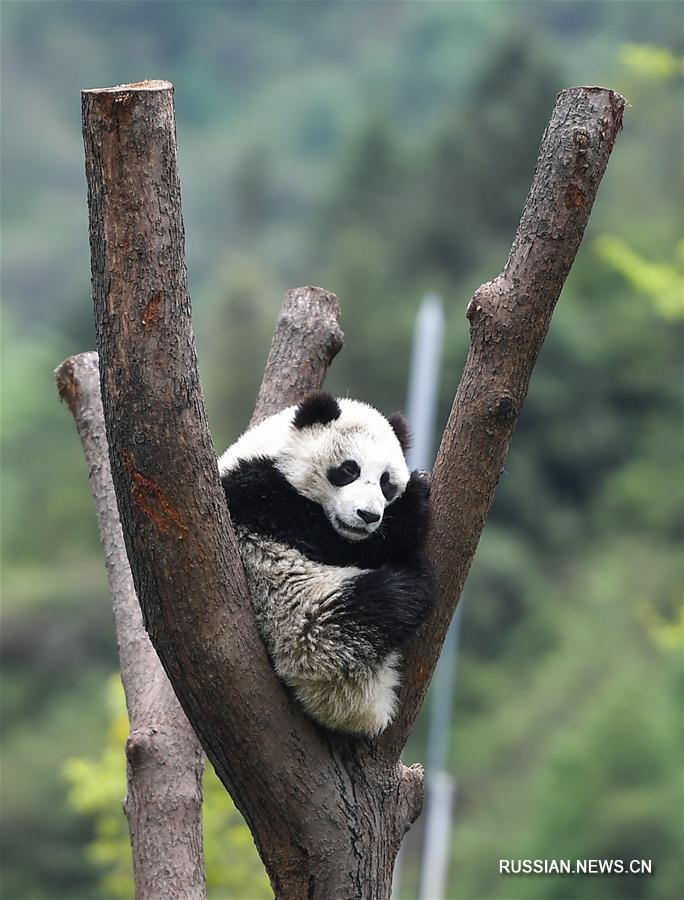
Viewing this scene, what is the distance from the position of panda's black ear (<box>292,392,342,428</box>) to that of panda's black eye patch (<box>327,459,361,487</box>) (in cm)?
14

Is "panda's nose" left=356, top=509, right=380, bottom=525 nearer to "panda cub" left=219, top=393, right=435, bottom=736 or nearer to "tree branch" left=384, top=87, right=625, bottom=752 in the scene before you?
"panda cub" left=219, top=393, right=435, bottom=736

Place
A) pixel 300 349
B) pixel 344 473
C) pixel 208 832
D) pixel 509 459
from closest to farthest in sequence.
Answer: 1. pixel 344 473
2. pixel 300 349
3. pixel 208 832
4. pixel 509 459

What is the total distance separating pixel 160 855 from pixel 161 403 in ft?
5.04

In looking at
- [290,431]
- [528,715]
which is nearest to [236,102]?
[528,715]

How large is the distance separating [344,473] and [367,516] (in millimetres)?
254

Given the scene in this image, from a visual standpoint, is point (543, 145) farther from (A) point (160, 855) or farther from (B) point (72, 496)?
(B) point (72, 496)

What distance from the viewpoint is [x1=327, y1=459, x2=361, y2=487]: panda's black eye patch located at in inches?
135

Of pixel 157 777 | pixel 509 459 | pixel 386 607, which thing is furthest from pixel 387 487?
pixel 509 459

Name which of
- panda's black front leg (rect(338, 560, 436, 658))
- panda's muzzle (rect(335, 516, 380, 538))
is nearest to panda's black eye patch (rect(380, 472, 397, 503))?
panda's muzzle (rect(335, 516, 380, 538))

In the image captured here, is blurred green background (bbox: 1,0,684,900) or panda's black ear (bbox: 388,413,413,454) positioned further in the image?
blurred green background (bbox: 1,0,684,900)

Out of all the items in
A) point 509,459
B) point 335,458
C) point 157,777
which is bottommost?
point 157,777

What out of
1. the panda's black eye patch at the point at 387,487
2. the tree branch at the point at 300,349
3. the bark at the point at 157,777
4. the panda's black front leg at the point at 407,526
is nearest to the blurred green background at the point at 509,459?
the bark at the point at 157,777

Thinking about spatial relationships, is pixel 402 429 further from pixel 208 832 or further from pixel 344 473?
pixel 208 832

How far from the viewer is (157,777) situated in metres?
3.53
